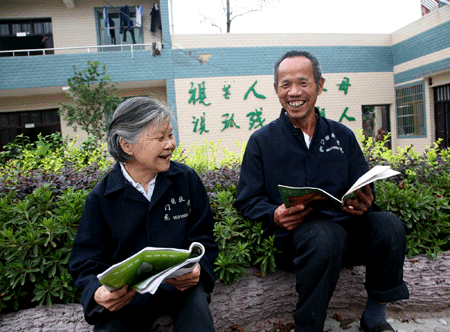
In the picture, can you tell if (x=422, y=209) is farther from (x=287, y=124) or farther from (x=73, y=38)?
(x=73, y=38)

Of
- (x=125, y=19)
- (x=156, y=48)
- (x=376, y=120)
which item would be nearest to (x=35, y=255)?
(x=156, y=48)

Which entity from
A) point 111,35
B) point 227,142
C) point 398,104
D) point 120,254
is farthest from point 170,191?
point 398,104

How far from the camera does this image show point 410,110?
12.2 m

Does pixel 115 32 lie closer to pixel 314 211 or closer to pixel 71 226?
pixel 71 226

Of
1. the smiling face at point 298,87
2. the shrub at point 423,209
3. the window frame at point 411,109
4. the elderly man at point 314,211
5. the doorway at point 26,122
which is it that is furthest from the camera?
the doorway at point 26,122

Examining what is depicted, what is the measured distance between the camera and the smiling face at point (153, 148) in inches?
63.1

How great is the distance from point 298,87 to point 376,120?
44.1 feet

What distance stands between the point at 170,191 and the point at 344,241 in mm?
950

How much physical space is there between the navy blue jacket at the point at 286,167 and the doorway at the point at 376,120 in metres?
11.9

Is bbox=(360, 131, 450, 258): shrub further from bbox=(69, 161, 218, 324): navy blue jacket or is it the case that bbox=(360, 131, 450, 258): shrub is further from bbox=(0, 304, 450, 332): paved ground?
bbox=(69, 161, 218, 324): navy blue jacket

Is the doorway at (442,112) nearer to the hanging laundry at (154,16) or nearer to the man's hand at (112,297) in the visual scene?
the hanging laundry at (154,16)

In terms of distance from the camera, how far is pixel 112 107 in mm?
10133

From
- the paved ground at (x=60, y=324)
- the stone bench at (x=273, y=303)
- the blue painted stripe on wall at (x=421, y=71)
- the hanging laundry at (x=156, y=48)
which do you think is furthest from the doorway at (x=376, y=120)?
the paved ground at (x=60, y=324)

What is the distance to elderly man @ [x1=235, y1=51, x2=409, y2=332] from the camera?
1635 mm
